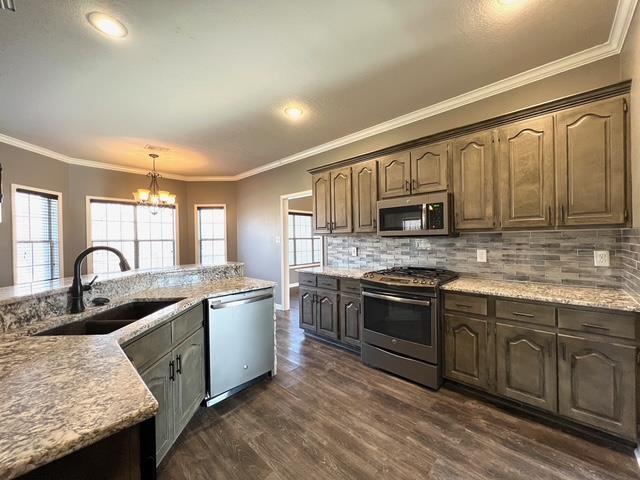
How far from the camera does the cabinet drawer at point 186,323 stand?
5.99ft

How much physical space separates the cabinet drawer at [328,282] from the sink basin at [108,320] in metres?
1.78

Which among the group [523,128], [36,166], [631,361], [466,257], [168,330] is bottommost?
[631,361]

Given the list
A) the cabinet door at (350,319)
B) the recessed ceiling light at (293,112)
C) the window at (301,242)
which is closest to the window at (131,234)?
the window at (301,242)

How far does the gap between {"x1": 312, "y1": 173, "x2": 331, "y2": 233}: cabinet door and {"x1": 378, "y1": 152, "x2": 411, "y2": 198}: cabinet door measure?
2.66 ft

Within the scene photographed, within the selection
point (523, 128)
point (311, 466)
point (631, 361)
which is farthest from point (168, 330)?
point (523, 128)

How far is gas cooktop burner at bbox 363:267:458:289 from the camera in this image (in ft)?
8.16

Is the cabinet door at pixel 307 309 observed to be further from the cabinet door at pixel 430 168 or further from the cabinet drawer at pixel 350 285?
the cabinet door at pixel 430 168

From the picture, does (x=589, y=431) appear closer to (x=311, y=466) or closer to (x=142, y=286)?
(x=311, y=466)

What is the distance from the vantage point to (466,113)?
288 cm

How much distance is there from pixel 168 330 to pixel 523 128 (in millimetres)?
3040

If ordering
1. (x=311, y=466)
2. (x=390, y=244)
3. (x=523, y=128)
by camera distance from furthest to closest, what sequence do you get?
(x=390, y=244) < (x=523, y=128) < (x=311, y=466)

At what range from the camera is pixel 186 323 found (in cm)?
196

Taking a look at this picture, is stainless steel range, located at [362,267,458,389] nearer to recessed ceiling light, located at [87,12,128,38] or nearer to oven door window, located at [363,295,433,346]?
oven door window, located at [363,295,433,346]

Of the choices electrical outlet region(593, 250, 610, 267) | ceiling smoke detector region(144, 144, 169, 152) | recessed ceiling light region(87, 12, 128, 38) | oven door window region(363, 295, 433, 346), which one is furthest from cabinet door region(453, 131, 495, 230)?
ceiling smoke detector region(144, 144, 169, 152)
